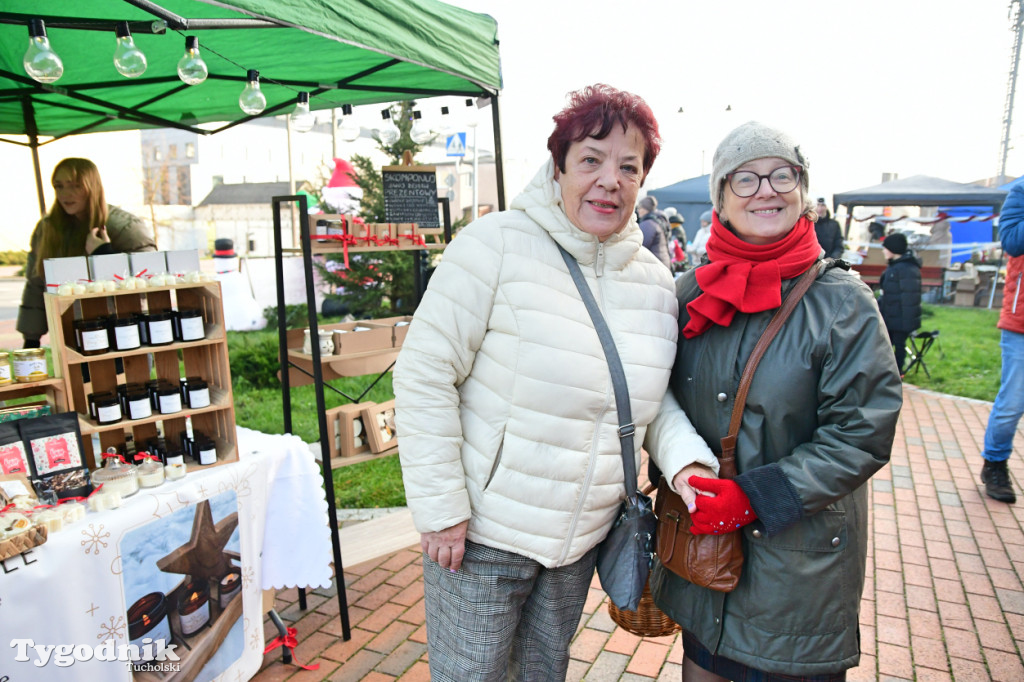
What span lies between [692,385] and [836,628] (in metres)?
0.68

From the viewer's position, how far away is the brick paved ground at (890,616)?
2649 millimetres

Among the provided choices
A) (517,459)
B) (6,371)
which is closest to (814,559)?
(517,459)

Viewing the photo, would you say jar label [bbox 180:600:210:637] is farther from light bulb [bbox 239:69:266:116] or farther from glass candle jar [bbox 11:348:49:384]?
light bulb [bbox 239:69:266:116]

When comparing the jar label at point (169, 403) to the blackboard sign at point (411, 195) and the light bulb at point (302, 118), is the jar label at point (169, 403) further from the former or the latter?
the light bulb at point (302, 118)

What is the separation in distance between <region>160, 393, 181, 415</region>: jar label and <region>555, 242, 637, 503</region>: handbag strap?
5.24 ft

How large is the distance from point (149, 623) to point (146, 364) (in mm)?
979

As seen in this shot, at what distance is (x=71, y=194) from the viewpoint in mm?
3244

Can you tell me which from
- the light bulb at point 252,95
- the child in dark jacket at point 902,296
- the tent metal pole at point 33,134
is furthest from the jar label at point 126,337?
the child in dark jacket at point 902,296

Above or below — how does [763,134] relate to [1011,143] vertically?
below

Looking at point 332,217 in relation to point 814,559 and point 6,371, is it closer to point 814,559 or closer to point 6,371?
point 6,371

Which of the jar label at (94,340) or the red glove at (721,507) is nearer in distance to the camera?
the red glove at (721,507)

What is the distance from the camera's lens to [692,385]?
1733 millimetres

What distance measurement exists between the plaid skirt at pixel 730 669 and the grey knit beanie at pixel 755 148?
1.25m

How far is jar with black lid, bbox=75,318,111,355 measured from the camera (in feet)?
6.98
